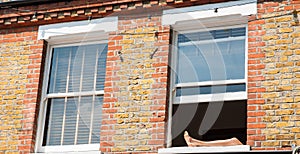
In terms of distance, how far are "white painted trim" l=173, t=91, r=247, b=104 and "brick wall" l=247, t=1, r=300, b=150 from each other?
0.27 metres

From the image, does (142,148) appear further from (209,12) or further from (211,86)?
(209,12)

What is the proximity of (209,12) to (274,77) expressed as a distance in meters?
1.45

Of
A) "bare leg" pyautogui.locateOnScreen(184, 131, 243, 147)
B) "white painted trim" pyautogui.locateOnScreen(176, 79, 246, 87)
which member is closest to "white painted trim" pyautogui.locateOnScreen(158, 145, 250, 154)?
"bare leg" pyautogui.locateOnScreen(184, 131, 243, 147)

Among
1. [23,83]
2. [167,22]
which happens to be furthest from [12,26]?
[167,22]

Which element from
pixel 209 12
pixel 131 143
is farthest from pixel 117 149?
pixel 209 12

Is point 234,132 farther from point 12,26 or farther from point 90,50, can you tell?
point 12,26

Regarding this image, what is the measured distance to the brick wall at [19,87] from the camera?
10.1 meters

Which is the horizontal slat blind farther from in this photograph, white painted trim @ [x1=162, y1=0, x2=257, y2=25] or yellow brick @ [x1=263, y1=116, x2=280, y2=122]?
yellow brick @ [x1=263, y1=116, x2=280, y2=122]

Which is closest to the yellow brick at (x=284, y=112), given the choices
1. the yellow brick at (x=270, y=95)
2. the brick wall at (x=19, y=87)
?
the yellow brick at (x=270, y=95)

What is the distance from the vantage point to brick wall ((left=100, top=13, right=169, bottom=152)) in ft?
30.8

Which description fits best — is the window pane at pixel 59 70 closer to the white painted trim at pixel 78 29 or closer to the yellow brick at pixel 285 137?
the white painted trim at pixel 78 29

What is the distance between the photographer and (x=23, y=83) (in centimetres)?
1039

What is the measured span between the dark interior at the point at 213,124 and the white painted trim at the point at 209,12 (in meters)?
1.29

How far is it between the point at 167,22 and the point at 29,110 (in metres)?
2.54
